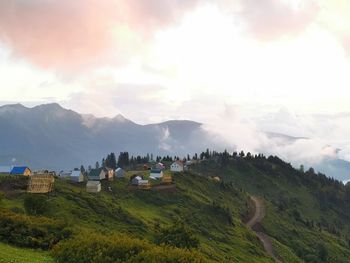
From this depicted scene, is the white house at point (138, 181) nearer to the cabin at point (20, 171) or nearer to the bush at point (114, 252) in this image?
the cabin at point (20, 171)

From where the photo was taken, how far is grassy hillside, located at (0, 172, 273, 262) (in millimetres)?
100250

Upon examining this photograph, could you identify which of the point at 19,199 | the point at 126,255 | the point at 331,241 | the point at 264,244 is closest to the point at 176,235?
the point at 126,255

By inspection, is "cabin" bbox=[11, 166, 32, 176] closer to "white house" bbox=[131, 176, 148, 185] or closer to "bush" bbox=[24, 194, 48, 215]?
"white house" bbox=[131, 176, 148, 185]

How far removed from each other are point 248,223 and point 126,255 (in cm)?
14368

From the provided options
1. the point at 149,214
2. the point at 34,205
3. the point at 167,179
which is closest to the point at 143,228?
the point at 149,214

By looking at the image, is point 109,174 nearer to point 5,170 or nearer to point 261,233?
point 5,170

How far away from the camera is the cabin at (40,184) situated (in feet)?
384

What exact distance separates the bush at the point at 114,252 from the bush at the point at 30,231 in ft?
41.5

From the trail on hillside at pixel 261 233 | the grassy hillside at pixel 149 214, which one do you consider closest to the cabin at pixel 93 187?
the grassy hillside at pixel 149 214

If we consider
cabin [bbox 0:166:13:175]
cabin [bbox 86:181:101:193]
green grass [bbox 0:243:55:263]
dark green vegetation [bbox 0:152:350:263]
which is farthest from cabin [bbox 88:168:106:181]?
green grass [bbox 0:243:55:263]

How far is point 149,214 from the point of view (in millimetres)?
130750

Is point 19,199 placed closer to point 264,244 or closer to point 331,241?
point 264,244

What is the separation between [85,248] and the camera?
4388cm

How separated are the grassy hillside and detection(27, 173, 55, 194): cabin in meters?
2.39
